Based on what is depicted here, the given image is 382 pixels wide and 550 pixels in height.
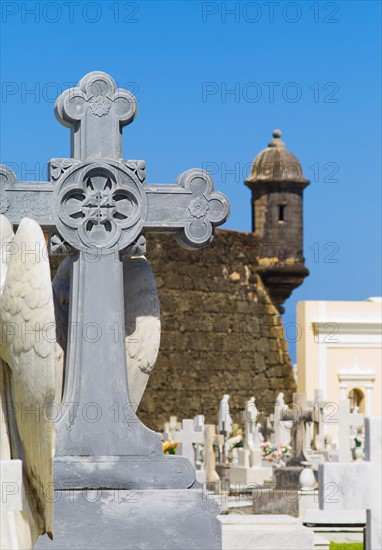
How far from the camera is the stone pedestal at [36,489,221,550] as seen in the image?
21.4ft

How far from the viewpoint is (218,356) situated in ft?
107

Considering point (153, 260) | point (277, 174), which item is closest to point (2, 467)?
point (153, 260)

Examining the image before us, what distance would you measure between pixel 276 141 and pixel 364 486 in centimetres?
2964

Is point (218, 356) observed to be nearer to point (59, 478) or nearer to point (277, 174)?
point (277, 174)

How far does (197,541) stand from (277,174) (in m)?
28.8

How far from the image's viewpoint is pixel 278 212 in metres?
35.2

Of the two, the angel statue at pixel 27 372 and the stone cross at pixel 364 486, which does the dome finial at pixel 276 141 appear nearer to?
the stone cross at pixel 364 486

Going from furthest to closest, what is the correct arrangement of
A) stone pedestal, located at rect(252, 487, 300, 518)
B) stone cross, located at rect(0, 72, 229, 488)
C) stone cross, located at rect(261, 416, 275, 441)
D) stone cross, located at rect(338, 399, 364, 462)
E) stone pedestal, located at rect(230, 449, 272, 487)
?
1. stone cross, located at rect(261, 416, 275, 441)
2. stone pedestal, located at rect(230, 449, 272, 487)
3. stone cross, located at rect(338, 399, 364, 462)
4. stone pedestal, located at rect(252, 487, 300, 518)
5. stone cross, located at rect(0, 72, 229, 488)

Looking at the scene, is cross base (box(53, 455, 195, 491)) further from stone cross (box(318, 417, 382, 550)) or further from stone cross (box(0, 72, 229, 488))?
stone cross (box(318, 417, 382, 550))

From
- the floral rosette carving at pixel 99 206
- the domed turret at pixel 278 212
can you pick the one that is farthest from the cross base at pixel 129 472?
the domed turret at pixel 278 212

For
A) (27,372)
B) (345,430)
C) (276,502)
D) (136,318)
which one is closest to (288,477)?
(345,430)

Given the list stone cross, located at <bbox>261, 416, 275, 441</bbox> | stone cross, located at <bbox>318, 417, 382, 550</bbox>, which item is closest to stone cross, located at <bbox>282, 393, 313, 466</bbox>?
stone cross, located at <bbox>261, 416, 275, 441</bbox>

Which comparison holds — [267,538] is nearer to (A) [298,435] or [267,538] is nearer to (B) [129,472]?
(B) [129,472]

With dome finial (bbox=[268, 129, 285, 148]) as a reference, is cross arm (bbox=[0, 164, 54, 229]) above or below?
below
